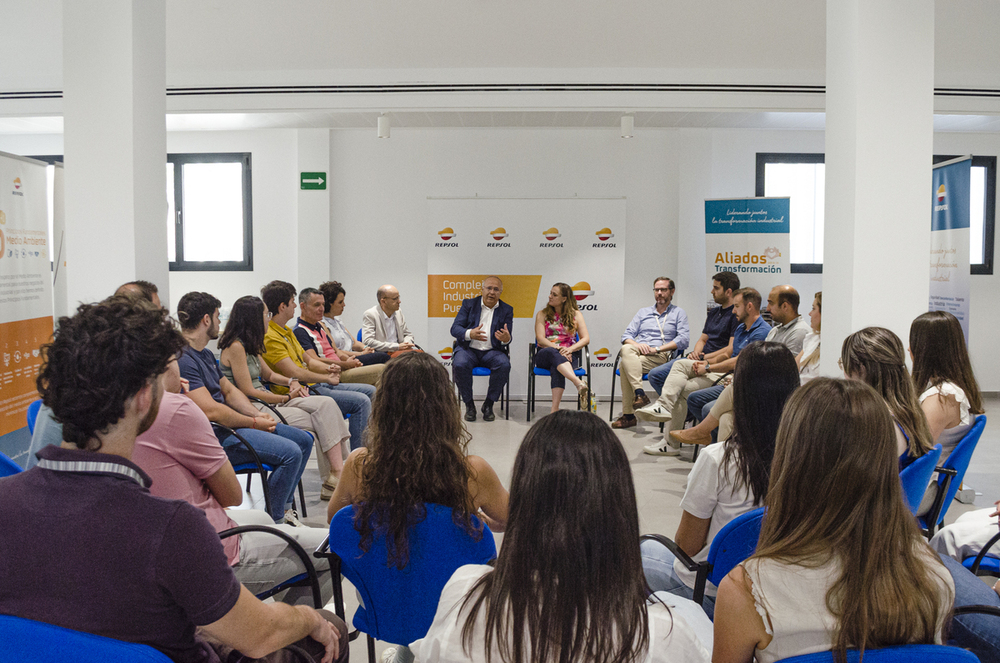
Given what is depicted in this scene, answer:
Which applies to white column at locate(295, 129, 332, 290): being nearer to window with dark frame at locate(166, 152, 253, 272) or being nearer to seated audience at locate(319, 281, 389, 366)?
window with dark frame at locate(166, 152, 253, 272)

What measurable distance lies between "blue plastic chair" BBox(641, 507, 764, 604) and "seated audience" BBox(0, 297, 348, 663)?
3.90 ft

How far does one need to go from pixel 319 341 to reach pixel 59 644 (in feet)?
14.4

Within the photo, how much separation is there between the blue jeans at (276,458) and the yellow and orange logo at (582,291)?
178 inches

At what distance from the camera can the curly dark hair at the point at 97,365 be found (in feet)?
3.86

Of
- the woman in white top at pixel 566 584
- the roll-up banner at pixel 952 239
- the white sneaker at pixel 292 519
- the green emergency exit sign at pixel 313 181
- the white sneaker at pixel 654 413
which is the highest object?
the green emergency exit sign at pixel 313 181

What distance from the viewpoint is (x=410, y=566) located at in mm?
1746

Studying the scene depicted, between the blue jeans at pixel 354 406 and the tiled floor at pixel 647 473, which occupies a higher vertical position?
the blue jeans at pixel 354 406

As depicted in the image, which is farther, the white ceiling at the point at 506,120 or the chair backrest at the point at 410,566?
the white ceiling at the point at 506,120

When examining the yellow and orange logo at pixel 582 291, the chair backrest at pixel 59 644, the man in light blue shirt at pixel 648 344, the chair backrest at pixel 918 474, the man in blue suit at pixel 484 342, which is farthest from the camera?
the yellow and orange logo at pixel 582 291

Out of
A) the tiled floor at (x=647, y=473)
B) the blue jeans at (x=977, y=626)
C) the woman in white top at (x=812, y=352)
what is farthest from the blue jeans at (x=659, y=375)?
the blue jeans at (x=977, y=626)

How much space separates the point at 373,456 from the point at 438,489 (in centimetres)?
21

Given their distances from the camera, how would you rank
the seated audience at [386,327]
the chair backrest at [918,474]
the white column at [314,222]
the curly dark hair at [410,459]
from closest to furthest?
the curly dark hair at [410,459], the chair backrest at [918,474], the seated audience at [386,327], the white column at [314,222]

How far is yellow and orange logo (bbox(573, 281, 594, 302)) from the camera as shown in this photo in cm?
749

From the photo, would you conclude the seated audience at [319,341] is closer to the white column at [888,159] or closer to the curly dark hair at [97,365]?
the white column at [888,159]
